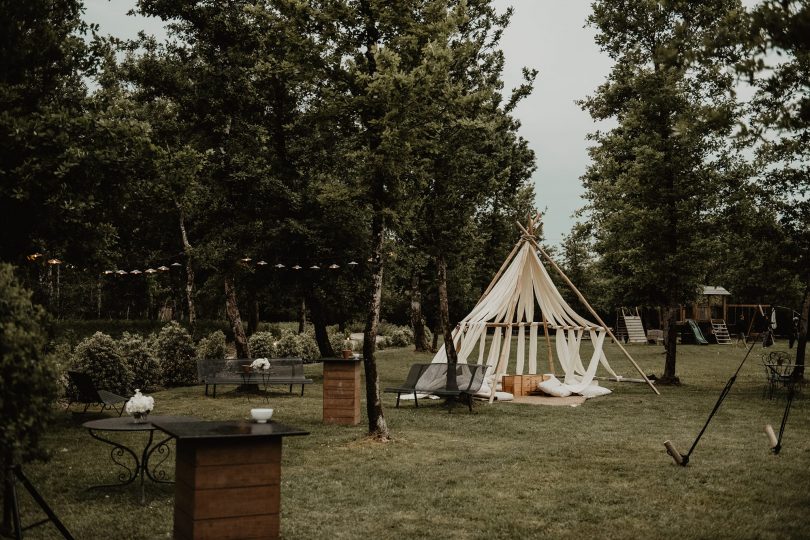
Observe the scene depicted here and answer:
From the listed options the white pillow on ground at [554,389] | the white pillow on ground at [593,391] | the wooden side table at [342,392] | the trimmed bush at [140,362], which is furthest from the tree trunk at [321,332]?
the wooden side table at [342,392]

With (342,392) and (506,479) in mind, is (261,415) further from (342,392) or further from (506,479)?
(342,392)

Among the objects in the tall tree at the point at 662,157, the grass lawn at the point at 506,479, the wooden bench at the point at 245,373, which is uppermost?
the tall tree at the point at 662,157

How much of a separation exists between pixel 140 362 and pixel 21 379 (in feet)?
42.5

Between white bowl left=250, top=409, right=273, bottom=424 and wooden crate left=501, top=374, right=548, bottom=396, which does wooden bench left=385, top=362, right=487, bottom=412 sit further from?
white bowl left=250, top=409, right=273, bottom=424

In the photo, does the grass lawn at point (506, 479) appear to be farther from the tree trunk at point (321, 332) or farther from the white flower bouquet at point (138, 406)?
the tree trunk at point (321, 332)

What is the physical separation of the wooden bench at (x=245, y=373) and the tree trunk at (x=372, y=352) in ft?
18.7

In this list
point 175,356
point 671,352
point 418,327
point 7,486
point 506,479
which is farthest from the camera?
point 418,327

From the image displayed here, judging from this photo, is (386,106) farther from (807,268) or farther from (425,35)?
(807,268)

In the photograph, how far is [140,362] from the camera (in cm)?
1675

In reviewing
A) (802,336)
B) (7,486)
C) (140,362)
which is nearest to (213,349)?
(140,362)

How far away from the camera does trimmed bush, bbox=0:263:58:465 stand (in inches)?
171

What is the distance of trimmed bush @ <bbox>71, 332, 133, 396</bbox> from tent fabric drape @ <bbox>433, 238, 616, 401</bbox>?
6.38 metres

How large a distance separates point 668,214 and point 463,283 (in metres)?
12.1

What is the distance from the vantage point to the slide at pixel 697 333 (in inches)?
1403
